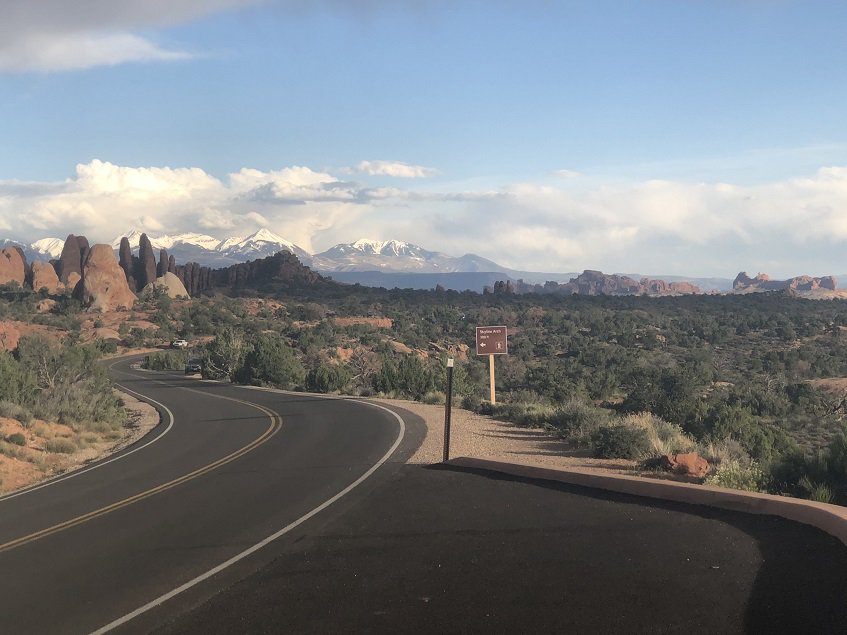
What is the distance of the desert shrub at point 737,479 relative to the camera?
11.3 meters

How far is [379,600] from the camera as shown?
687 cm

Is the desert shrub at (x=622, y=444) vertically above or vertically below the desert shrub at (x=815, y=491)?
below

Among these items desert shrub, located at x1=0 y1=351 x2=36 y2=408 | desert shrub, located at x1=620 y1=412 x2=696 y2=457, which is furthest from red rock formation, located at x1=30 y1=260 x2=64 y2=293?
desert shrub, located at x1=620 y1=412 x2=696 y2=457

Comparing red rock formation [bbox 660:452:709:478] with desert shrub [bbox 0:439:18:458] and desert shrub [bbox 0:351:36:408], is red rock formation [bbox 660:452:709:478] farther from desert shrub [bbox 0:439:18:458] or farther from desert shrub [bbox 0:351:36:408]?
desert shrub [bbox 0:351:36:408]

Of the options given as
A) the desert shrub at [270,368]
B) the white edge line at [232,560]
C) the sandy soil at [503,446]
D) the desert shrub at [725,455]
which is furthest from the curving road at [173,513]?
the desert shrub at [270,368]

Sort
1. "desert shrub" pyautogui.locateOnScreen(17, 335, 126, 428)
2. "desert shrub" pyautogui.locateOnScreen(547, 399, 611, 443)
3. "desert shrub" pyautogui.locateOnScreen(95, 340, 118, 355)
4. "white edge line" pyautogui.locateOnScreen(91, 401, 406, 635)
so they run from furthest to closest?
"desert shrub" pyautogui.locateOnScreen(95, 340, 118, 355)
"desert shrub" pyautogui.locateOnScreen(17, 335, 126, 428)
"desert shrub" pyautogui.locateOnScreen(547, 399, 611, 443)
"white edge line" pyautogui.locateOnScreen(91, 401, 406, 635)

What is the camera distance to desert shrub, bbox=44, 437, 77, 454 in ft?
72.0

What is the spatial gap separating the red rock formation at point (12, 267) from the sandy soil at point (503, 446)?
10416cm

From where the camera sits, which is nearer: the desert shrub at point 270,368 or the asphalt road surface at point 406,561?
the asphalt road surface at point 406,561

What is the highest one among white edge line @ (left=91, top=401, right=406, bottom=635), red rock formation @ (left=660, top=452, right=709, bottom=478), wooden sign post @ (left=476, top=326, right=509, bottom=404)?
wooden sign post @ (left=476, top=326, right=509, bottom=404)

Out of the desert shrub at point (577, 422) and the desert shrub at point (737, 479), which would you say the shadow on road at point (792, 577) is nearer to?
the desert shrub at point (737, 479)

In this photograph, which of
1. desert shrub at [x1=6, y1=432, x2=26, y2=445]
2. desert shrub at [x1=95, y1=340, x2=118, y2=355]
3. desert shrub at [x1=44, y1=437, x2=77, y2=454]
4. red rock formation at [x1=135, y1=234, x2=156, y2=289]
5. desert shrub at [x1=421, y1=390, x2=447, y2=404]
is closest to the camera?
desert shrub at [x1=6, y1=432, x2=26, y2=445]

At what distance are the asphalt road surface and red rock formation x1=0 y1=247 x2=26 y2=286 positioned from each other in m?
109

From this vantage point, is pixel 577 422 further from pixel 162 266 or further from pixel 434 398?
pixel 162 266
